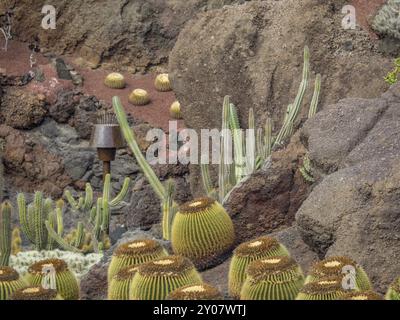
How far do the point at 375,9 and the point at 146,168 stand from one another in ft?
17.3

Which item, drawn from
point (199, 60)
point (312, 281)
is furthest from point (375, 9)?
point (312, 281)

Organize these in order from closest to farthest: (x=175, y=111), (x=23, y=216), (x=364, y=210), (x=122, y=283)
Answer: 1. (x=122, y=283)
2. (x=364, y=210)
3. (x=23, y=216)
4. (x=175, y=111)

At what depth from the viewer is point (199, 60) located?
419 inches

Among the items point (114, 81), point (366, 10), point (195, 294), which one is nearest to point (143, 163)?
point (195, 294)

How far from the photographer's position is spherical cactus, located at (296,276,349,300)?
399 centimetres

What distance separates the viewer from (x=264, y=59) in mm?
10344

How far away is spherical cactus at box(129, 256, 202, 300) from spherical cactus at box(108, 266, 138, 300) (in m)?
0.20

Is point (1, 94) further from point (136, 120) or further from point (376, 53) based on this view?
point (376, 53)

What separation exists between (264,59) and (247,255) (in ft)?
18.6

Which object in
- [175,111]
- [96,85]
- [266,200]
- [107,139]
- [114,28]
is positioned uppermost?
[114,28]

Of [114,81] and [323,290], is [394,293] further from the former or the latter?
[114,81]

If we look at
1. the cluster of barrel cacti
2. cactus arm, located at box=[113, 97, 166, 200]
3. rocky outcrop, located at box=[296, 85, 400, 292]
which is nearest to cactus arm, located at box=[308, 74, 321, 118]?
cactus arm, located at box=[113, 97, 166, 200]

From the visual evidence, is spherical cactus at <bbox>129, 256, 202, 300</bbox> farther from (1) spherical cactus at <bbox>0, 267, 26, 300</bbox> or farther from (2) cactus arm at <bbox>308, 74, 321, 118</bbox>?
(2) cactus arm at <bbox>308, 74, 321, 118</bbox>
